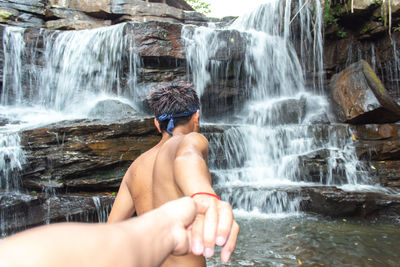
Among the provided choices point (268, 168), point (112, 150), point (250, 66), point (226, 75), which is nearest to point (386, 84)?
point (250, 66)

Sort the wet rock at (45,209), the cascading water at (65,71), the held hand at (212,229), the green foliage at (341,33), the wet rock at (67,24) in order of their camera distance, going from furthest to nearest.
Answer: the wet rock at (67,24) < the green foliage at (341,33) < the cascading water at (65,71) < the wet rock at (45,209) < the held hand at (212,229)

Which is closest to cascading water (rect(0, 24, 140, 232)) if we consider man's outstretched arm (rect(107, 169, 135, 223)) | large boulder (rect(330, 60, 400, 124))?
large boulder (rect(330, 60, 400, 124))

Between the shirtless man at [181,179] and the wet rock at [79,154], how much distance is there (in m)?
3.26

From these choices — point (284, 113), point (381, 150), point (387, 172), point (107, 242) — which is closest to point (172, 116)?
point (107, 242)

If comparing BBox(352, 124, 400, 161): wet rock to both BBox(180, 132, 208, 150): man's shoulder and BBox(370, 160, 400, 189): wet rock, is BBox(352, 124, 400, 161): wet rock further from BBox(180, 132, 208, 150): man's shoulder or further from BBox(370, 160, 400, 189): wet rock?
BBox(180, 132, 208, 150): man's shoulder

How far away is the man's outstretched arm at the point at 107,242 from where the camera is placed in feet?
1.75

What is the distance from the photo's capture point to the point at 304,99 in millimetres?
9758

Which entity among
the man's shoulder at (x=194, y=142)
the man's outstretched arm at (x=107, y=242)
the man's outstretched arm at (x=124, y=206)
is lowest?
the man's outstretched arm at (x=124, y=206)

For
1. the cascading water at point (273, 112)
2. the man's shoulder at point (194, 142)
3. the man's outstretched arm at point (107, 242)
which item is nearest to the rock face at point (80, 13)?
the cascading water at point (273, 112)

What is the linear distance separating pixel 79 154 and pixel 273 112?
20.3ft

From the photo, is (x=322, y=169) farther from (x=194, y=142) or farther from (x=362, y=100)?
(x=194, y=142)

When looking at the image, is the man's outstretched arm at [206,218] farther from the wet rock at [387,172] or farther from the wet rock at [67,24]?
the wet rock at [67,24]

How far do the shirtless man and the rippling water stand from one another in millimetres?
1814

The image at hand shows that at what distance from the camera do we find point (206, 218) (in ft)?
2.93
